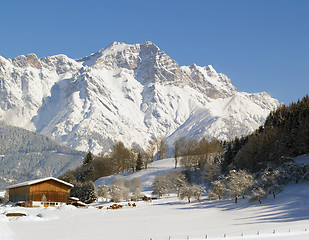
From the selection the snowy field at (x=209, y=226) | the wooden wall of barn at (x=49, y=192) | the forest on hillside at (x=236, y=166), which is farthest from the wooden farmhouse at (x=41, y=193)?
the snowy field at (x=209, y=226)

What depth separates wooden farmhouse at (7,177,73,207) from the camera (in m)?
82.0

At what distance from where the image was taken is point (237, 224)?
43.2 m

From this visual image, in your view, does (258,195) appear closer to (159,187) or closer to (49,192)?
(159,187)

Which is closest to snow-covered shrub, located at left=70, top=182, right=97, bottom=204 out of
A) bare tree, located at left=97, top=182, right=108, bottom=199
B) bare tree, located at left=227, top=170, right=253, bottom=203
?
bare tree, located at left=97, top=182, right=108, bottom=199

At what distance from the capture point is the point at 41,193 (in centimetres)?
8356

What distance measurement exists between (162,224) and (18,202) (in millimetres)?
48122

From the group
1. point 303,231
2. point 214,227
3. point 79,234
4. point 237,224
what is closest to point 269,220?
point 237,224

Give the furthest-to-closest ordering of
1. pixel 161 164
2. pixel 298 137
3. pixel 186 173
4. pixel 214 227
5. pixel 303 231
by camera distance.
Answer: pixel 161 164
pixel 186 173
pixel 298 137
pixel 214 227
pixel 303 231

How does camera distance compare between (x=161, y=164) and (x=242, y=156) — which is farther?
(x=161, y=164)

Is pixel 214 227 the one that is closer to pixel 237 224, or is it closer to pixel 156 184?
pixel 237 224

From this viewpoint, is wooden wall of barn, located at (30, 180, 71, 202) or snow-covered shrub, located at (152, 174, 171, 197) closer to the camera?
wooden wall of barn, located at (30, 180, 71, 202)

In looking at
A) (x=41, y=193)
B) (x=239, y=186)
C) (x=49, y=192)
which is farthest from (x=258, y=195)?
(x=41, y=193)

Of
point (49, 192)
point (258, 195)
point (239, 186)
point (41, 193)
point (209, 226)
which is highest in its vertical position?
point (49, 192)

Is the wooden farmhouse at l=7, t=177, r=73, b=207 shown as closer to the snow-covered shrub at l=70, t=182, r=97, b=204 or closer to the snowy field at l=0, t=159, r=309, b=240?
the snow-covered shrub at l=70, t=182, r=97, b=204
